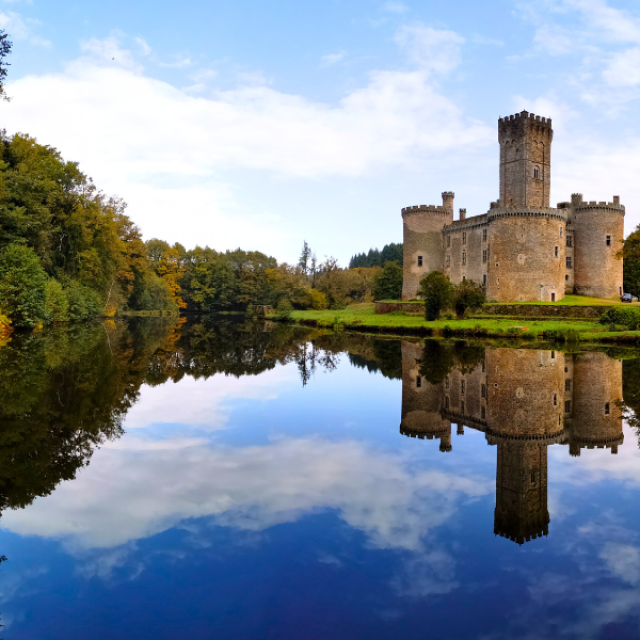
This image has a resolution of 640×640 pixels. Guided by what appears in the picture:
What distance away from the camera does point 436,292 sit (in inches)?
1382

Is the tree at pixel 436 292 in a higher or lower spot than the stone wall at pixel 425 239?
lower

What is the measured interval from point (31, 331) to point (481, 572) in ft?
103

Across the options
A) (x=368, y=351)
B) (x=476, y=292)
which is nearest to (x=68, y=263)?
(x=368, y=351)

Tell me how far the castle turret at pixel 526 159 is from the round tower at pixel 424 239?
7.67 m

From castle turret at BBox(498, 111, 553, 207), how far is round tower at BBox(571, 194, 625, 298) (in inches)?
173

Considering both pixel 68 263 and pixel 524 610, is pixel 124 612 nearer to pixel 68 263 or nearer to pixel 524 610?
pixel 524 610

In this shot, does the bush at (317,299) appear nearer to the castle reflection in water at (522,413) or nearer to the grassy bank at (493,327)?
the grassy bank at (493,327)

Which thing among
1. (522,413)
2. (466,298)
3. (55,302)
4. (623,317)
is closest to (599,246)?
(623,317)

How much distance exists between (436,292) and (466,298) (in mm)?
2128

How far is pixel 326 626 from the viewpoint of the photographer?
13.3ft

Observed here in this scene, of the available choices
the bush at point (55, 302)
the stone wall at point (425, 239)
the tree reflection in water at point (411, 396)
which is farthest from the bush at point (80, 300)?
the stone wall at point (425, 239)

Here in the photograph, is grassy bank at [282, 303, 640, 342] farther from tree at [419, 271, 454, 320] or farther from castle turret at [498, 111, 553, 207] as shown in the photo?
castle turret at [498, 111, 553, 207]

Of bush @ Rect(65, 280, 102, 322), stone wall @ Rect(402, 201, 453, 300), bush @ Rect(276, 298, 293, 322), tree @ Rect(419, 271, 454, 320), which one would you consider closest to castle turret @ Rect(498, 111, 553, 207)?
stone wall @ Rect(402, 201, 453, 300)

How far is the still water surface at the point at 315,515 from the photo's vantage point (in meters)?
4.22
